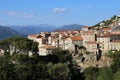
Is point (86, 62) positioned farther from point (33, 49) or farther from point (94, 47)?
point (33, 49)

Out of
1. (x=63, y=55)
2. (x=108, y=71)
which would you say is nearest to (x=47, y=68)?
(x=108, y=71)

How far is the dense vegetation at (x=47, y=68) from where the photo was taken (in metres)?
54.4

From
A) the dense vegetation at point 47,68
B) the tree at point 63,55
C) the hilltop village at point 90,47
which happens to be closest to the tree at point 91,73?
the dense vegetation at point 47,68

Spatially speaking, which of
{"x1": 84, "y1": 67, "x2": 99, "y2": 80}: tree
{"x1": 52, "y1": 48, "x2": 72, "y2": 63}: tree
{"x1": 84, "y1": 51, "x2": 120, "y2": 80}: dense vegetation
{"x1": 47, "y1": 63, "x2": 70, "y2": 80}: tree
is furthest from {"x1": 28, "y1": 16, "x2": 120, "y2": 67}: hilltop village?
{"x1": 47, "y1": 63, "x2": 70, "y2": 80}: tree

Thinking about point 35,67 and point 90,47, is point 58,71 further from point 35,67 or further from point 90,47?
point 90,47

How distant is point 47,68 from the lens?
58.4m

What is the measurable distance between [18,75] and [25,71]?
1.28 meters

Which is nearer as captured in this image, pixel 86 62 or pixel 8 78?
pixel 8 78

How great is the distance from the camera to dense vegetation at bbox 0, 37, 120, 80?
178ft

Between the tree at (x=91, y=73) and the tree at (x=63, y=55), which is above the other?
the tree at (x=63, y=55)

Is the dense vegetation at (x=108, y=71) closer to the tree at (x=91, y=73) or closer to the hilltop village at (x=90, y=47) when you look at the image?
the tree at (x=91, y=73)

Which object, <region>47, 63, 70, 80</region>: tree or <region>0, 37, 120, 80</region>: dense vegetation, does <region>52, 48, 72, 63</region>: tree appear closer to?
<region>0, 37, 120, 80</region>: dense vegetation

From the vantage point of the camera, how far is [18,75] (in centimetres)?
5459

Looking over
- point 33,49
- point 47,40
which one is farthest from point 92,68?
point 47,40
